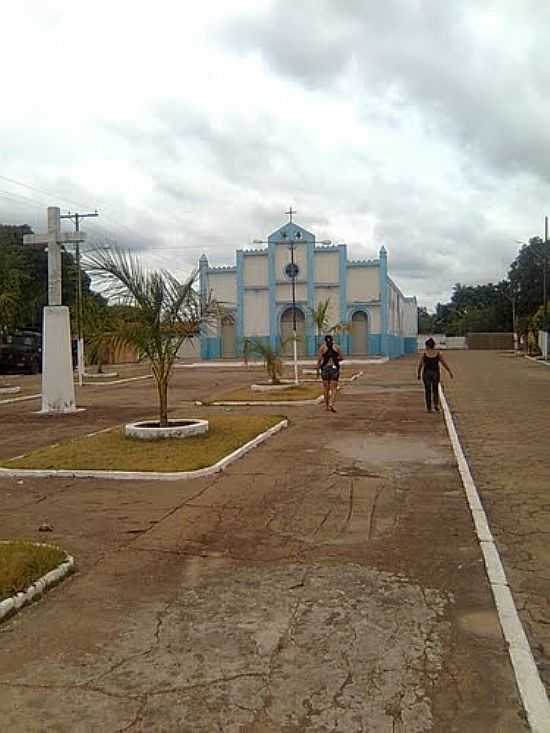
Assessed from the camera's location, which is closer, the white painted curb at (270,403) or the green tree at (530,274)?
the white painted curb at (270,403)

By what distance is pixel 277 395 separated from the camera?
21016 millimetres

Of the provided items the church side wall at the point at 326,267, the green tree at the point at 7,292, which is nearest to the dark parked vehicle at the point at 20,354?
the green tree at the point at 7,292

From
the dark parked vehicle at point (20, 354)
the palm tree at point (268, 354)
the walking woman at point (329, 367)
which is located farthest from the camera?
the dark parked vehicle at point (20, 354)

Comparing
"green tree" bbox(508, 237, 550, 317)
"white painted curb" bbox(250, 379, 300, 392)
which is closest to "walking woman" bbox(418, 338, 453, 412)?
"white painted curb" bbox(250, 379, 300, 392)

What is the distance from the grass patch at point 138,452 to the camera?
10.0 metres

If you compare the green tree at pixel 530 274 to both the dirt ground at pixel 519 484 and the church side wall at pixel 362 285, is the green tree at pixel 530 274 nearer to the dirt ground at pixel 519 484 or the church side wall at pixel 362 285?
the church side wall at pixel 362 285

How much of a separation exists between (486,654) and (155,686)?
1.72 m

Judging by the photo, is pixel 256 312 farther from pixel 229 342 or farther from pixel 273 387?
pixel 273 387

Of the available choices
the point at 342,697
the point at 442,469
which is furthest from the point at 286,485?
the point at 342,697

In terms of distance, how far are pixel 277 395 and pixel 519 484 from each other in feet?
39.7

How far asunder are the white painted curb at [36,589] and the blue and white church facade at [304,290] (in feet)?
159

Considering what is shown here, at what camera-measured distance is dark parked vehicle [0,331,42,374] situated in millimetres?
38312

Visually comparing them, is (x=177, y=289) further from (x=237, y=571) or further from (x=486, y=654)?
(x=486, y=654)

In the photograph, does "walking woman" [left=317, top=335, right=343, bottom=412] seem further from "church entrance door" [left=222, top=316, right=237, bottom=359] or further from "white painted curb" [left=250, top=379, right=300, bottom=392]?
"church entrance door" [left=222, top=316, right=237, bottom=359]
